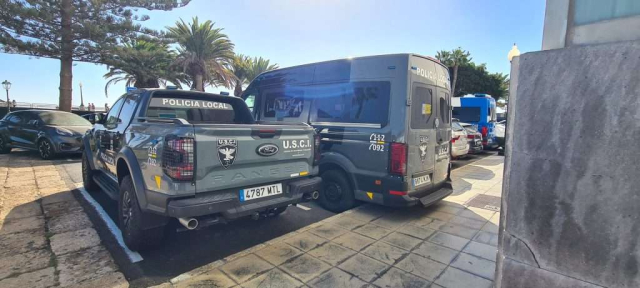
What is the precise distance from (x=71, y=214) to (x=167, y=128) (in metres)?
2.97

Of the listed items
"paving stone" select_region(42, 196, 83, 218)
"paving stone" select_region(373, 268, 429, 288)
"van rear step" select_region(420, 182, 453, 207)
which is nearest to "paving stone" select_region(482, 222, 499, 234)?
"van rear step" select_region(420, 182, 453, 207)

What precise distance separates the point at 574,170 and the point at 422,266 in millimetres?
1736

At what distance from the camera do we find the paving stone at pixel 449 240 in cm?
342

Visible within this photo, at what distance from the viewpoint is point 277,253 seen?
121 inches

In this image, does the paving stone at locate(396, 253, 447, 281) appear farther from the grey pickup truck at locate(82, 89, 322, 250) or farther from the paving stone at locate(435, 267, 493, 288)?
the grey pickup truck at locate(82, 89, 322, 250)

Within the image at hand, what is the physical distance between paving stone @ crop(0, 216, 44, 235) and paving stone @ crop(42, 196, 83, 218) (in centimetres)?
22

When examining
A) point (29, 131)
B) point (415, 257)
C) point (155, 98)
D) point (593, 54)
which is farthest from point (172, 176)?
point (29, 131)

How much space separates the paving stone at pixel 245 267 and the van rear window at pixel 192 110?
7.25 feet

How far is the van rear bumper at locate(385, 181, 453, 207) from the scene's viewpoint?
404 cm

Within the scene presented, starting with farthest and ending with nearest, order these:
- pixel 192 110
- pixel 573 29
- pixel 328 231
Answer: pixel 192 110, pixel 328 231, pixel 573 29

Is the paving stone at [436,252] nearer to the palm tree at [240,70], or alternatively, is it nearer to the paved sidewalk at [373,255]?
the paved sidewalk at [373,255]

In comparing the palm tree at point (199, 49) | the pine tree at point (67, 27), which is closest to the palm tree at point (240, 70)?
the palm tree at point (199, 49)

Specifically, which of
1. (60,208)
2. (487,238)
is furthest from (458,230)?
(60,208)

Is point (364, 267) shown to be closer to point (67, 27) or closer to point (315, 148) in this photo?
point (315, 148)
